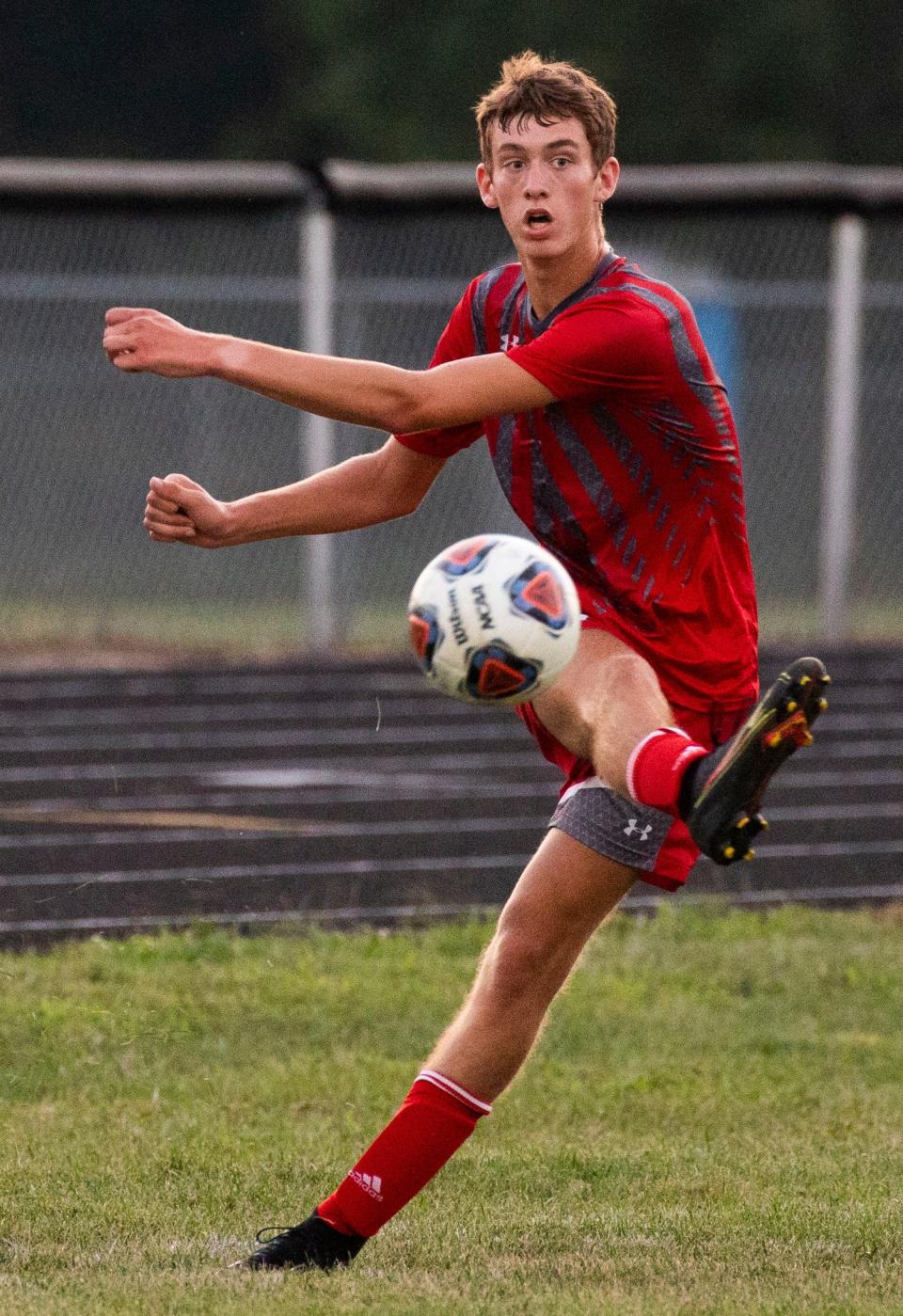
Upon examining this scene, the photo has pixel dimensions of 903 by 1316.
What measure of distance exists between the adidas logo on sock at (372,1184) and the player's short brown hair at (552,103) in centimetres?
190

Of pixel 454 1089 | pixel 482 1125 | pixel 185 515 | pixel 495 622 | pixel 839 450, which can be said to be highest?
pixel 839 450

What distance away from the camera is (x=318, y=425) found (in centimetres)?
1570

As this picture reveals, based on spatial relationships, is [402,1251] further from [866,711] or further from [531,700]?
[866,711]

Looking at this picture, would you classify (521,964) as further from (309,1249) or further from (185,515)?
(185,515)

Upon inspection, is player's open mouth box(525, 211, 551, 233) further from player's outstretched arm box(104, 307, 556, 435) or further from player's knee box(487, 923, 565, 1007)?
player's knee box(487, 923, 565, 1007)

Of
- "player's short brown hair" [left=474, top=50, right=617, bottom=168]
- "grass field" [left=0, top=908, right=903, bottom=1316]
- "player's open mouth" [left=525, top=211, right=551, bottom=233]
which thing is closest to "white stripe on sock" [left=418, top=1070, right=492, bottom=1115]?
"grass field" [left=0, top=908, right=903, bottom=1316]

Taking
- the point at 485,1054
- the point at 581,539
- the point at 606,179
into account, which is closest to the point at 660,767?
the point at 581,539

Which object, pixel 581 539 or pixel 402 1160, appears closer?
pixel 402 1160

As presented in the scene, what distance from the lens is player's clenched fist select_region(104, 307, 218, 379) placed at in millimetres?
3801

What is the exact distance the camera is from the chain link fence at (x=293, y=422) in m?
16.7

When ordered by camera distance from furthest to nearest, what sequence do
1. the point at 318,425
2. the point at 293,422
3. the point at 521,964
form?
the point at 293,422
the point at 318,425
the point at 521,964

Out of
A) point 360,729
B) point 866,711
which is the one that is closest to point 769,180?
point 866,711

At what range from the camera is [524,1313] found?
382 cm

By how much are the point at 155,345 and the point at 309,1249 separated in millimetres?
1659
